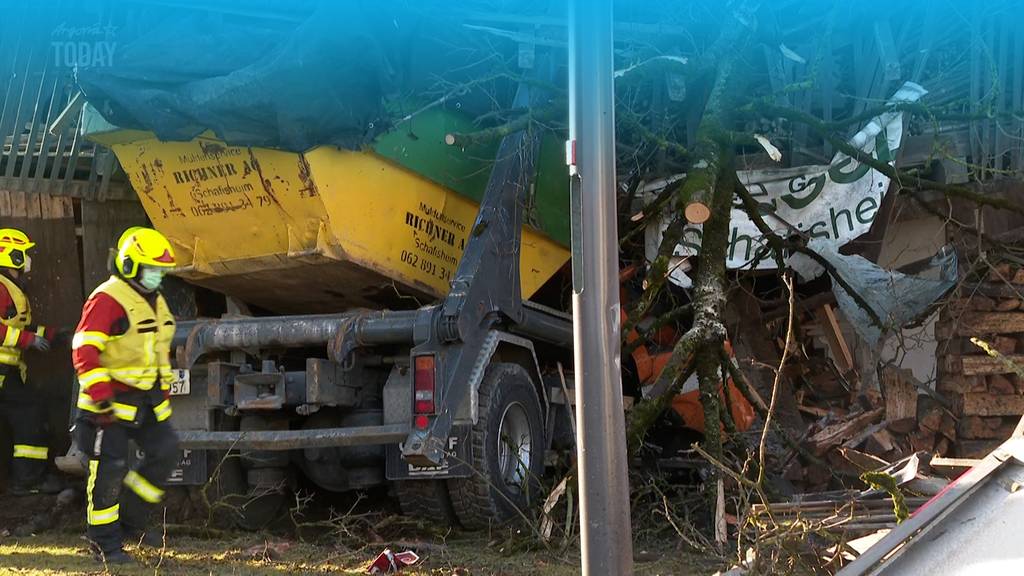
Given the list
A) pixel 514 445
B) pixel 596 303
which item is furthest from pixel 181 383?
pixel 596 303

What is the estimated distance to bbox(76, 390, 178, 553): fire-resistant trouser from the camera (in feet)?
17.8

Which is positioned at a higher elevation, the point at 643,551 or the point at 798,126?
the point at 798,126

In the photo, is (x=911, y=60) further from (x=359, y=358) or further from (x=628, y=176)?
(x=359, y=358)

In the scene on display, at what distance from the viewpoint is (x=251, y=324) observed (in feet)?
20.7

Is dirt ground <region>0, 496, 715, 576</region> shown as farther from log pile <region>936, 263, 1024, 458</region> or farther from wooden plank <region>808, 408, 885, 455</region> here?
log pile <region>936, 263, 1024, 458</region>

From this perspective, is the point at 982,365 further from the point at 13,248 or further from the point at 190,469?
the point at 13,248

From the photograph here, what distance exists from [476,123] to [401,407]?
197 centimetres

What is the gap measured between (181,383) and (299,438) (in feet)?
2.93

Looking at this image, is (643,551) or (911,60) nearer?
(643,551)

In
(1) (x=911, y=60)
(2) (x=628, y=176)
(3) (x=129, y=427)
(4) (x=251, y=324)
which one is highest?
(1) (x=911, y=60)

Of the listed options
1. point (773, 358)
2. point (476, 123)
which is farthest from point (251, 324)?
point (773, 358)

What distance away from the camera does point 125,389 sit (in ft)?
18.1

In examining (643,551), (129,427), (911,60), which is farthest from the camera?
(911,60)

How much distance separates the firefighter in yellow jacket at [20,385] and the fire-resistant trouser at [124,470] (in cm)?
213
